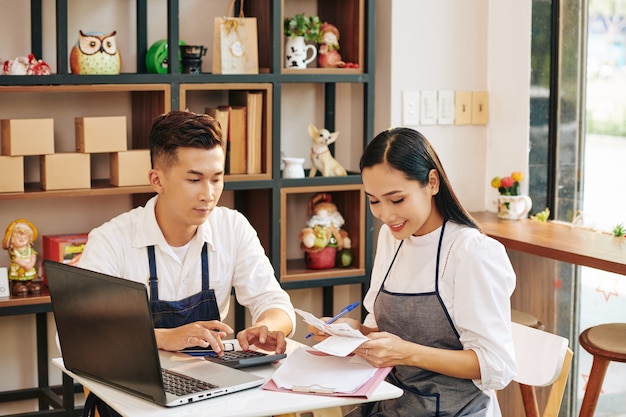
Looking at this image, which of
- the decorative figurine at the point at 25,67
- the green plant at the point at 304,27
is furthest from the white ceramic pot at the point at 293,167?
the decorative figurine at the point at 25,67

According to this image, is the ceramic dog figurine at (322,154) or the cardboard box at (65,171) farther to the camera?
the ceramic dog figurine at (322,154)

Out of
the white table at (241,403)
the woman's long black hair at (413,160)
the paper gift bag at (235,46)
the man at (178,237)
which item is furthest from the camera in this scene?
the paper gift bag at (235,46)

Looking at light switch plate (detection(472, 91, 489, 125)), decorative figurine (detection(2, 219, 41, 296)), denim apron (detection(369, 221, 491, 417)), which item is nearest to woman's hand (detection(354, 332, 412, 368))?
denim apron (detection(369, 221, 491, 417))

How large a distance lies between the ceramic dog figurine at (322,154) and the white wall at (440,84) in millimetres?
188

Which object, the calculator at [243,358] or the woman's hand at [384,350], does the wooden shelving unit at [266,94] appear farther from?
the woman's hand at [384,350]

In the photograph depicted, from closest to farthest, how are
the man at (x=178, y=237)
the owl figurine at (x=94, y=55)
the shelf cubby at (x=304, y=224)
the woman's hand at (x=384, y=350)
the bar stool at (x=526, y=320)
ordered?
1. the woman's hand at (x=384, y=350)
2. the man at (x=178, y=237)
3. the bar stool at (x=526, y=320)
4. the owl figurine at (x=94, y=55)
5. the shelf cubby at (x=304, y=224)

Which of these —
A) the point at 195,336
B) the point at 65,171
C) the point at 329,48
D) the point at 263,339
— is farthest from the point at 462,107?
the point at 195,336

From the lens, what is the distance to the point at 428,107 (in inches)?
144

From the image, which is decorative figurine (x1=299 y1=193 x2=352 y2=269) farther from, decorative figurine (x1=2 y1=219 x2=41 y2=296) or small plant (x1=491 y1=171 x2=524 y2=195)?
decorative figurine (x1=2 y1=219 x2=41 y2=296)

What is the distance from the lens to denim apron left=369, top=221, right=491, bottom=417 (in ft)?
6.72

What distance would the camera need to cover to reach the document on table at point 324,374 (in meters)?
1.80

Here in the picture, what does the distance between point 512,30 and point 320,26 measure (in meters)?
0.76

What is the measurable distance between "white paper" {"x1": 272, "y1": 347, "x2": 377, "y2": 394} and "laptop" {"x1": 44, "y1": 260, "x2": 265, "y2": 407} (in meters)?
0.06

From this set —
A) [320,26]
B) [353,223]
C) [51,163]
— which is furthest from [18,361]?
[320,26]
